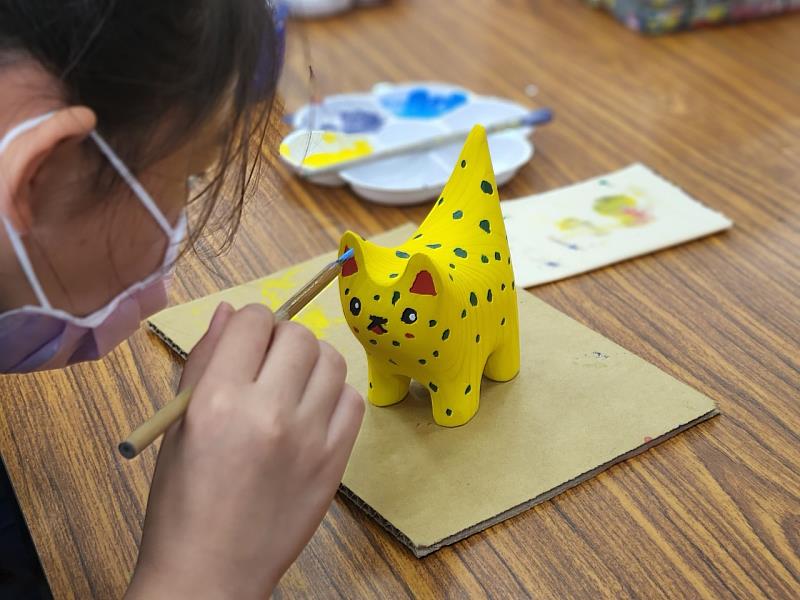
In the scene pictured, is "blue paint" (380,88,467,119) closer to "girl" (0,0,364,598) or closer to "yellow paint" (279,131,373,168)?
"yellow paint" (279,131,373,168)

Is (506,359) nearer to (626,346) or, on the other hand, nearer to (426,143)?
(626,346)

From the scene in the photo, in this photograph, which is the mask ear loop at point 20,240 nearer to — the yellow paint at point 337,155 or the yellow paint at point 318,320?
the yellow paint at point 318,320

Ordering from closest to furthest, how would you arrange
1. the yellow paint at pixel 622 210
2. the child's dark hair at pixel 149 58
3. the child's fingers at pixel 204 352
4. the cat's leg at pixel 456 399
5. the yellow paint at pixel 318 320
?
the child's dark hair at pixel 149 58 < the child's fingers at pixel 204 352 < the cat's leg at pixel 456 399 < the yellow paint at pixel 318 320 < the yellow paint at pixel 622 210

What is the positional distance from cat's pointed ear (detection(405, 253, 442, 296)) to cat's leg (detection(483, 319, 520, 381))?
0.10 meters

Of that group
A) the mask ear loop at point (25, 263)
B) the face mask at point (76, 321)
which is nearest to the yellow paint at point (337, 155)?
the face mask at point (76, 321)

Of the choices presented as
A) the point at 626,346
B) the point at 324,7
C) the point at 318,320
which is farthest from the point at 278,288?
the point at 324,7

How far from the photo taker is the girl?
1.44 feet

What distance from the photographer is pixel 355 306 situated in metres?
0.61

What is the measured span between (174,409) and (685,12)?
107cm

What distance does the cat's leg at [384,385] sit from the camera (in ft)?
2.16

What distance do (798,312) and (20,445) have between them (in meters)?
0.61

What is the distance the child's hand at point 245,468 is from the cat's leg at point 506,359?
0.59 feet

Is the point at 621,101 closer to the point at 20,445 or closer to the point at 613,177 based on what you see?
the point at 613,177

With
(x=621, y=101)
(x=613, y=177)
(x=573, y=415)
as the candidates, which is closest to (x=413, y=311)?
(x=573, y=415)
